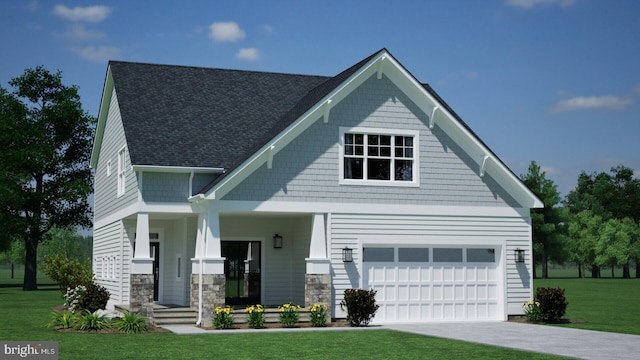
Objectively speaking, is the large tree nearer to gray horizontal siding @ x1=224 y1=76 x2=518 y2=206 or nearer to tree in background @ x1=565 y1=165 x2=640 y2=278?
gray horizontal siding @ x1=224 y1=76 x2=518 y2=206

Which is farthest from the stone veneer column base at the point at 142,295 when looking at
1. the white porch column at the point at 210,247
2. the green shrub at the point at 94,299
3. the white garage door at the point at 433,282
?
the white garage door at the point at 433,282

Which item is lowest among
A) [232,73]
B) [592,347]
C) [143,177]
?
[592,347]

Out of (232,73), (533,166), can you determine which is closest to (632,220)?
(533,166)

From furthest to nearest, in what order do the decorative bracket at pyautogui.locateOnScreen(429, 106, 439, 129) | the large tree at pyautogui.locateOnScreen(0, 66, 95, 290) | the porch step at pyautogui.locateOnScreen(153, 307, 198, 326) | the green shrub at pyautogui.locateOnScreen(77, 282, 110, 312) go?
the large tree at pyautogui.locateOnScreen(0, 66, 95, 290) < the decorative bracket at pyautogui.locateOnScreen(429, 106, 439, 129) < the green shrub at pyautogui.locateOnScreen(77, 282, 110, 312) < the porch step at pyautogui.locateOnScreen(153, 307, 198, 326)

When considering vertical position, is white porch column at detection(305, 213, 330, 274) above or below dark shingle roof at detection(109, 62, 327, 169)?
below

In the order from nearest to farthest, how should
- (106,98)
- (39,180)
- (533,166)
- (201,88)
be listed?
(201,88) → (106,98) → (39,180) → (533,166)

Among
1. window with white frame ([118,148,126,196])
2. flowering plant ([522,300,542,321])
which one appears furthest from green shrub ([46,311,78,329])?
flowering plant ([522,300,542,321])

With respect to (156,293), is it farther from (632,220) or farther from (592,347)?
(632,220)

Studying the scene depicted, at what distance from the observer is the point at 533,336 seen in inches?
753

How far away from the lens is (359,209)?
929 inches

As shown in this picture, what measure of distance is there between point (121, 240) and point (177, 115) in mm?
4908

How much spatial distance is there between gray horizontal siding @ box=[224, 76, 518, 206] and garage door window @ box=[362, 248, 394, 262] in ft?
4.96

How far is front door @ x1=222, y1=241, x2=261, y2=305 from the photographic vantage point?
87.0ft

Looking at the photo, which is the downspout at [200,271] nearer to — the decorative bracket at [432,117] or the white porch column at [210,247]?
the white porch column at [210,247]
